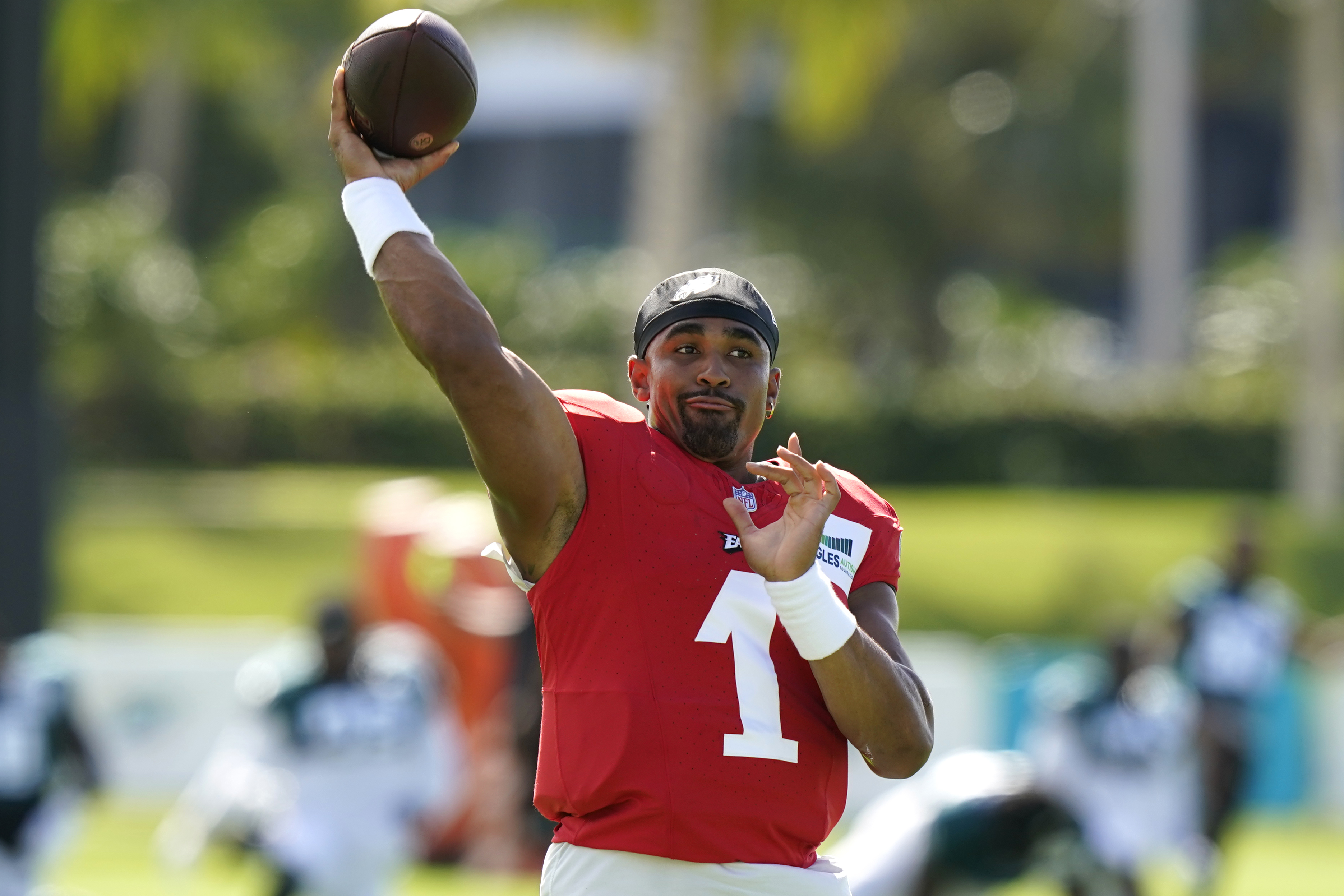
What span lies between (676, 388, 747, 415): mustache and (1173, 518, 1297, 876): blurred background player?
27.9 ft

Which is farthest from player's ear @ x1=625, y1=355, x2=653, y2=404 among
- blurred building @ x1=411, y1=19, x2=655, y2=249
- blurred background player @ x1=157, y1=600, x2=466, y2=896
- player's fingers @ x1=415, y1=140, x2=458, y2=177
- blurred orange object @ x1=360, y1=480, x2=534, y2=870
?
blurred building @ x1=411, y1=19, x2=655, y2=249

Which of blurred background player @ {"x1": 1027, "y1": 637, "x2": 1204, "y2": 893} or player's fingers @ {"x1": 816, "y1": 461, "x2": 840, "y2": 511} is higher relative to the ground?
player's fingers @ {"x1": 816, "y1": 461, "x2": 840, "y2": 511}

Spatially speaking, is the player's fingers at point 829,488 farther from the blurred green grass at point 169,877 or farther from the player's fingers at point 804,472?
the blurred green grass at point 169,877

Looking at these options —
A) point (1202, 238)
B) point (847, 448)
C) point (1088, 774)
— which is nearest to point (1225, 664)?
point (1088, 774)

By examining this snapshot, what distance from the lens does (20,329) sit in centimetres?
1152

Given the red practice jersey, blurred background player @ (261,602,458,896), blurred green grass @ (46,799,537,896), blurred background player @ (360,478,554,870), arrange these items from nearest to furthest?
1. the red practice jersey
2. blurred background player @ (261,602,458,896)
3. blurred green grass @ (46,799,537,896)
4. blurred background player @ (360,478,554,870)

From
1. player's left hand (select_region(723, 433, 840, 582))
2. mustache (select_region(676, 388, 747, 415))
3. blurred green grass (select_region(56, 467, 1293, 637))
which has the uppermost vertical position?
mustache (select_region(676, 388, 747, 415))

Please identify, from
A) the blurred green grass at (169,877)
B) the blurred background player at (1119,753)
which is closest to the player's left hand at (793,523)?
the blurred background player at (1119,753)

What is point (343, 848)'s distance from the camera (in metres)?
8.34

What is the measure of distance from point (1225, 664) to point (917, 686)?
336 inches

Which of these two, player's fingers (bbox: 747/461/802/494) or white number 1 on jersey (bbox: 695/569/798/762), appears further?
white number 1 on jersey (bbox: 695/569/798/762)

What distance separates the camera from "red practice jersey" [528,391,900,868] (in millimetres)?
2912

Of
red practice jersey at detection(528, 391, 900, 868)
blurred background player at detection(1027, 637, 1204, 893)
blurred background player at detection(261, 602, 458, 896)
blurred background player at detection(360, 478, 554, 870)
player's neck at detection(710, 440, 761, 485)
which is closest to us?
red practice jersey at detection(528, 391, 900, 868)

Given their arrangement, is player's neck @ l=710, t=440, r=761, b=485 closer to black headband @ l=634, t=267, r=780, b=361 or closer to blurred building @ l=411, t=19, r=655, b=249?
black headband @ l=634, t=267, r=780, b=361
